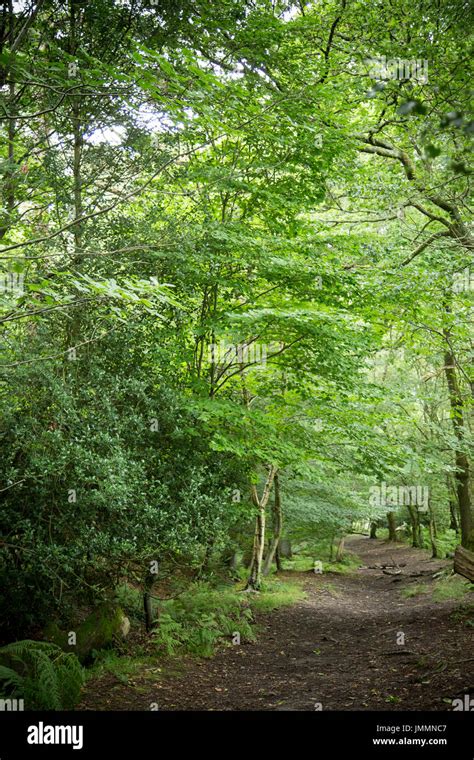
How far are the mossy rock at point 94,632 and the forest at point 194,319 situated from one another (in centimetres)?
4

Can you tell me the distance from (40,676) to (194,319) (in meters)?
5.95

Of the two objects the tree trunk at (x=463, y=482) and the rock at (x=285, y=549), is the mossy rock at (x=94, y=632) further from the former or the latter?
the rock at (x=285, y=549)

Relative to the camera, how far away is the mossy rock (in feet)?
23.4

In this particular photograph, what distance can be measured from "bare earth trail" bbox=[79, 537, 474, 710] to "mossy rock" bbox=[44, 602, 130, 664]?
22.3 inches

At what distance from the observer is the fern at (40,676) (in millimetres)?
5352

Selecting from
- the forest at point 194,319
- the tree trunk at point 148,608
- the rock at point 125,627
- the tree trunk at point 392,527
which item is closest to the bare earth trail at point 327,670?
the forest at point 194,319

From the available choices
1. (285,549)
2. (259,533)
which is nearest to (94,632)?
(259,533)

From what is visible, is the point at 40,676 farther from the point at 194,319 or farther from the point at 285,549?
the point at 285,549

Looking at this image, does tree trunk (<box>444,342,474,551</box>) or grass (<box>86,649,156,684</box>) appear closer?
grass (<box>86,649,156,684</box>)
